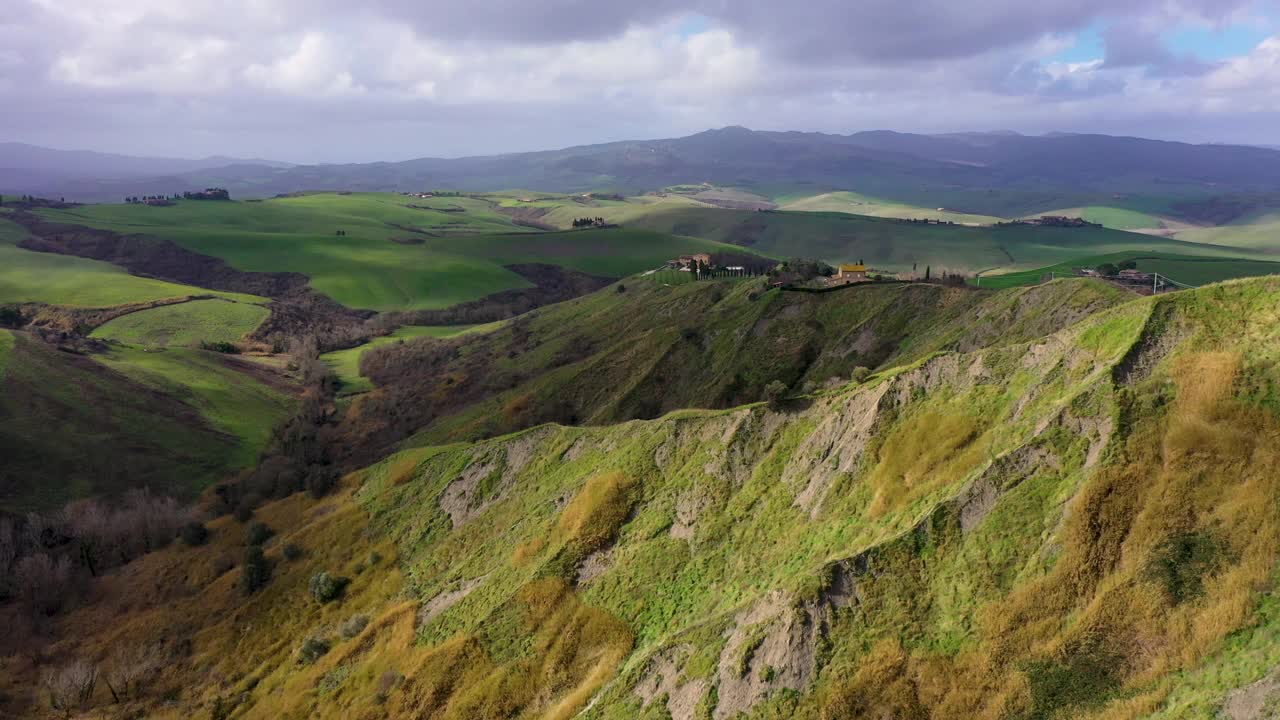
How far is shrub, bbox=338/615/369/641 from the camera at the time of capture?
51781 millimetres

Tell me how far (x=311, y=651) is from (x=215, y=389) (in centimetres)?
10476

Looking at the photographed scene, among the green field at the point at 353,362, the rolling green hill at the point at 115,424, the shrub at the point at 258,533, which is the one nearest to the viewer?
the shrub at the point at 258,533

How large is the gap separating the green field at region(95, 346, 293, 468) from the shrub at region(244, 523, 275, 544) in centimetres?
4459

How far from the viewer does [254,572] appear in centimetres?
6347

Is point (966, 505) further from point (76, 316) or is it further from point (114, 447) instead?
point (76, 316)

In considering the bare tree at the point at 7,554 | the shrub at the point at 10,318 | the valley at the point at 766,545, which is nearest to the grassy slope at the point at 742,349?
the valley at the point at 766,545

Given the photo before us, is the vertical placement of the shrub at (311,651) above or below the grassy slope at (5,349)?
below

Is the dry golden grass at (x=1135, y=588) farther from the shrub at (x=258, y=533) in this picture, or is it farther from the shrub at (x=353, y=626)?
the shrub at (x=258, y=533)

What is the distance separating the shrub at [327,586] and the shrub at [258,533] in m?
16.4

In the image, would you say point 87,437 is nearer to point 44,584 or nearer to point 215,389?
point 215,389

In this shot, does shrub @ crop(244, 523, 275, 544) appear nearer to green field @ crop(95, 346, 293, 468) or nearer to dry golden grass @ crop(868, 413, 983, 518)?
green field @ crop(95, 346, 293, 468)

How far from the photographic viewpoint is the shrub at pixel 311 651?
51281 mm

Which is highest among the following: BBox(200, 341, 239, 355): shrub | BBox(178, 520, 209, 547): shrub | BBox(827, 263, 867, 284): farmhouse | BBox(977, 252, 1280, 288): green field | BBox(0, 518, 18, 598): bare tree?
BBox(827, 263, 867, 284): farmhouse

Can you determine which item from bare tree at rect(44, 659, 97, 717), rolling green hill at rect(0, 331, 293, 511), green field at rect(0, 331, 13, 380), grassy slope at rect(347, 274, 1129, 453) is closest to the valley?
bare tree at rect(44, 659, 97, 717)
